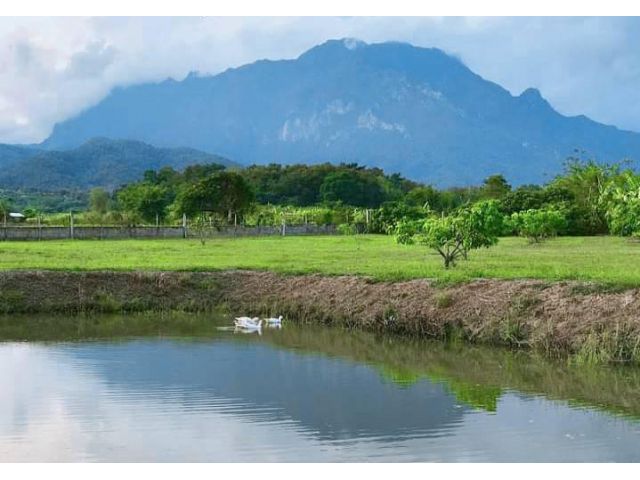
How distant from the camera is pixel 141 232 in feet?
152

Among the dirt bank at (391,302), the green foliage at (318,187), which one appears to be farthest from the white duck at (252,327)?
the green foliage at (318,187)

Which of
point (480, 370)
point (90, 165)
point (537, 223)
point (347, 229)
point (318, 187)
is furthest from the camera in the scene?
point (90, 165)

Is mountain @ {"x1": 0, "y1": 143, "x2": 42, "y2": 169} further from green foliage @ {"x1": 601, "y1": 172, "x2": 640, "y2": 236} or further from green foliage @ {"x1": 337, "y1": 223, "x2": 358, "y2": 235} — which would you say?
green foliage @ {"x1": 601, "y1": 172, "x2": 640, "y2": 236}

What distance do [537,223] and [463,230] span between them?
1632 cm

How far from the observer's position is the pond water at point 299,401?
972 cm

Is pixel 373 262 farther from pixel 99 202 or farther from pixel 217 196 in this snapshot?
pixel 99 202

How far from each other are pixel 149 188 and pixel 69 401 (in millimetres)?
54647

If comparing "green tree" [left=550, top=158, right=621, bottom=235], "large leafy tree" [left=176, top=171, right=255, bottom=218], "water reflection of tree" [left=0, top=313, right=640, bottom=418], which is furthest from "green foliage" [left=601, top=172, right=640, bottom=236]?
"large leafy tree" [left=176, top=171, right=255, bottom=218]

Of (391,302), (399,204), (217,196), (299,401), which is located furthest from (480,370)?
(217,196)

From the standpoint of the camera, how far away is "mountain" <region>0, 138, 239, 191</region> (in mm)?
128750

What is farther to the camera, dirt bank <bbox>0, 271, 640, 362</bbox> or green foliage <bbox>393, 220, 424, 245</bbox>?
green foliage <bbox>393, 220, 424, 245</bbox>

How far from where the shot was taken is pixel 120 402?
11875 millimetres

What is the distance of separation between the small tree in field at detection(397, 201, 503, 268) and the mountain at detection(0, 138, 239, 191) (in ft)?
342

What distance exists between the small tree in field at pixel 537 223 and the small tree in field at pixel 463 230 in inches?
602
